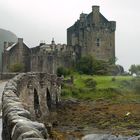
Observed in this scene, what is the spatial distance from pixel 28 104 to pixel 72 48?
5246cm

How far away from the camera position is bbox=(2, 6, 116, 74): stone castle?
7881cm

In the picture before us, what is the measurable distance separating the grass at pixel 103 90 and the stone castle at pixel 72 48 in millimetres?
8484

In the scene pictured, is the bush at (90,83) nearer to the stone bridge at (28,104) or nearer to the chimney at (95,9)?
the stone bridge at (28,104)

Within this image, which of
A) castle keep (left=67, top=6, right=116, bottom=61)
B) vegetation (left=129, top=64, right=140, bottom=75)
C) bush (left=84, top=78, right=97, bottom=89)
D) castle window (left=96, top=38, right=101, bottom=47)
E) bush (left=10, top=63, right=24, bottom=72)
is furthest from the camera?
castle window (left=96, top=38, right=101, bottom=47)

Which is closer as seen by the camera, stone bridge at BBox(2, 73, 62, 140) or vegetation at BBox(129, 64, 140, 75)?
stone bridge at BBox(2, 73, 62, 140)

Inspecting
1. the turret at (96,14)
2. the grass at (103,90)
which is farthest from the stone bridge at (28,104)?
the turret at (96,14)

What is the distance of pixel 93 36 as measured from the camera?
284 feet

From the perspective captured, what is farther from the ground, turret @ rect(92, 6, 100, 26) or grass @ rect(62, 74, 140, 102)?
turret @ rect(92, 6, 100, 26)

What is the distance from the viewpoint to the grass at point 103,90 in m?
65.1

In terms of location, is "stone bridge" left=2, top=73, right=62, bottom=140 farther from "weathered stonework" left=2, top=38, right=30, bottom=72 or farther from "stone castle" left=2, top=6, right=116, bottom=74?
"weathered stonework" left=2, top=38, right=30, bottom=72

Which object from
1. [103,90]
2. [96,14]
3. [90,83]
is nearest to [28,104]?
[103,90]

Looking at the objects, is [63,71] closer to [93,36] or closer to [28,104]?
[93,36]

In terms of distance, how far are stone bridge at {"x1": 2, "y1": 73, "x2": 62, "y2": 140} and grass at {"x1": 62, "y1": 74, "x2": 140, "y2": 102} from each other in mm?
5832

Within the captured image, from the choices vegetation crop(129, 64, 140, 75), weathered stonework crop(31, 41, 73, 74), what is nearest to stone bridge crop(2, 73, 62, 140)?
weathered stonework crop(31, 41, 73, 74)
